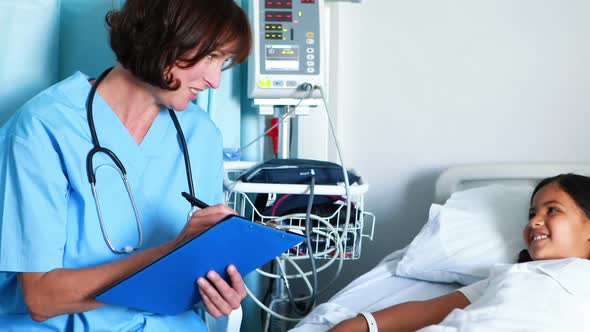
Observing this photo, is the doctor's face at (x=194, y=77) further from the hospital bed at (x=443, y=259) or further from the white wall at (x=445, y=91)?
the white wall at (x=445, y=91)

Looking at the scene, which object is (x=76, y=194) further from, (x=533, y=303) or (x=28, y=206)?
(x=533, y=303)

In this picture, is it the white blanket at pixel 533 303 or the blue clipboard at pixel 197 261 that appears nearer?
the blue clipboard at pixel 197 261

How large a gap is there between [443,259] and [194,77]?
860 mm

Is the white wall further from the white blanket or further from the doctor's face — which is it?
the doctor's face

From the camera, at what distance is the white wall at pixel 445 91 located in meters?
2.09

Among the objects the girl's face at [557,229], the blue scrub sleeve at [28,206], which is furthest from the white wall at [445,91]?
the blue scrub sleeve at [28,206]

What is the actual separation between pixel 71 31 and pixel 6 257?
92 centimetres

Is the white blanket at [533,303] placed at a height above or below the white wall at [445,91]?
below

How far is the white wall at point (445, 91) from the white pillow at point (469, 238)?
0.38 m

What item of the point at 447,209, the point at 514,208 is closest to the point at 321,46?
the point at 447,209

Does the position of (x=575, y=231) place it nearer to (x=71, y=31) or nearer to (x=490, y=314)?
(x=490, y=314)

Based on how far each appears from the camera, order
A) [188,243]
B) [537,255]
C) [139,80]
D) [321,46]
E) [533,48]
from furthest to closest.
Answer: [533,48] → [321,46] → [537,255] → [139,80] → [188,243]

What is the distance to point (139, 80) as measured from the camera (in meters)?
1.36

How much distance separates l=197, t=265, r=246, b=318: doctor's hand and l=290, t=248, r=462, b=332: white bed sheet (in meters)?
0.22
